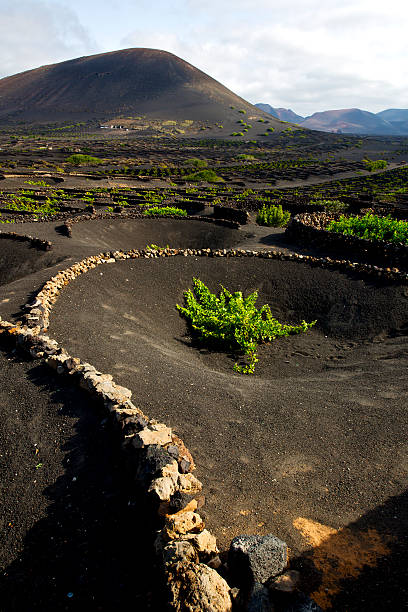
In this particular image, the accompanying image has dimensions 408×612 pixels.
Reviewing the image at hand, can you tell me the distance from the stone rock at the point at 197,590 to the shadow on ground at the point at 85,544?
1.03 ft

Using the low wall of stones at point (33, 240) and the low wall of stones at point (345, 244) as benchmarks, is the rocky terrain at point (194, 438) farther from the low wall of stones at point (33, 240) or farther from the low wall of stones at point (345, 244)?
the low wall of stones at point (345, 244)

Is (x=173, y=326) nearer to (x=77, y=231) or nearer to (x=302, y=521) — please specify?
(x=302, y=521)

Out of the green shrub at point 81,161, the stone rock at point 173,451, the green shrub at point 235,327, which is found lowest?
the green shrub at point 235,327

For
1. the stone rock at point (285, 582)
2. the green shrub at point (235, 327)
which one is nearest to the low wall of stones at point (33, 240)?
the green shrub at point (235, 327)

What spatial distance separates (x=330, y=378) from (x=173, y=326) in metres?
4.25

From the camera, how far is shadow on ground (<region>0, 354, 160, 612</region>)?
9.84 ft

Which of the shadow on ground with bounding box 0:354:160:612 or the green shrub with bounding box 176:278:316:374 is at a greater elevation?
the shadow on ground with bounding box 0:354:160:612

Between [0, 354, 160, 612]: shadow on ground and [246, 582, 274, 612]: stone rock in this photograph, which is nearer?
[246, 582, 274, 612]: stone rock

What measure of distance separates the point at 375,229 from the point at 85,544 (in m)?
17.9

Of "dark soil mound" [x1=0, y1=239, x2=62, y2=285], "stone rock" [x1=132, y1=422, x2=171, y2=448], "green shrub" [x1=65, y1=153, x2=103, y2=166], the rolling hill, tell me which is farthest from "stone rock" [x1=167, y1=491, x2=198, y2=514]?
the rolling hill

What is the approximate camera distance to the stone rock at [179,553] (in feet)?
9.37

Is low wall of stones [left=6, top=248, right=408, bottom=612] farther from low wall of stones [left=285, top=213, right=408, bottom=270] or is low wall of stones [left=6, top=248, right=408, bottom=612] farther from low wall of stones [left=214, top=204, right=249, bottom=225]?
low wall of stones [left=214, top=204, right=249, bottom=225]

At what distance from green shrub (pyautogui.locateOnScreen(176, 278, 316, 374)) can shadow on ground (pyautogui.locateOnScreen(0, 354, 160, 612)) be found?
460cm

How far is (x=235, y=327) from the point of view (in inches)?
373
